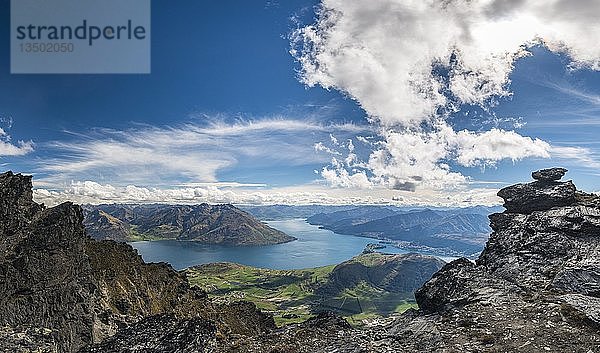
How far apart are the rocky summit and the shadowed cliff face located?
0.67ft

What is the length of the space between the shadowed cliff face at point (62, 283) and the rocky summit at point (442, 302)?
20cm

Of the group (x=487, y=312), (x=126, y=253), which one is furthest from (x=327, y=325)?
(x=126, y=253)

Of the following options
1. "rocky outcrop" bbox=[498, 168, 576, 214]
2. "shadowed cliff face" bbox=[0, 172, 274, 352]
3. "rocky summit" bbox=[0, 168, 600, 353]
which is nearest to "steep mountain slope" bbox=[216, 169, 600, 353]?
"rocky summit" bbox=[0, 168, 600, 353]

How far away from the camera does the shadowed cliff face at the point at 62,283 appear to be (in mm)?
47031

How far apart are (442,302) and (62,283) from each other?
178 ft

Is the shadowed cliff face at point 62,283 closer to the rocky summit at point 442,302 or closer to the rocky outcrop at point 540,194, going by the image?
the rocky summit at point 442,302

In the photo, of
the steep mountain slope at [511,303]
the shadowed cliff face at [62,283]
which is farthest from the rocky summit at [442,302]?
the shadowed cliff face at [62,283]

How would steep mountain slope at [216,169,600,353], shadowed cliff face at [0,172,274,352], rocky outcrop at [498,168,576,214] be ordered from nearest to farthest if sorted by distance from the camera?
steep mountain slope at [216,169,600,353], rocky outcrop at [498,168,576,214], shadowed cliff face at [0,172,274,352]

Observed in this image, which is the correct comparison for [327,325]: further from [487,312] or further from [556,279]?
[556,279]

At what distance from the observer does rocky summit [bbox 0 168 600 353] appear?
2108cm

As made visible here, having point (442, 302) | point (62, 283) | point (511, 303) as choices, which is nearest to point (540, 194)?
point (511, 303)

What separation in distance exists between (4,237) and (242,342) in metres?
47.7

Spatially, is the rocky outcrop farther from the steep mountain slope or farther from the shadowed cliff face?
the shadowed cliff face

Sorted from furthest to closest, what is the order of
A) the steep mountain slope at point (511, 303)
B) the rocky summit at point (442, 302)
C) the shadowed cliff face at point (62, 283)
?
the shadowed cliff face at point (62, 283), the rocky summit at point (442, 302), the steep mountain slope at point (511, 303)
